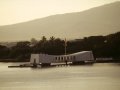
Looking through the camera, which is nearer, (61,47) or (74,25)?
(74,25)

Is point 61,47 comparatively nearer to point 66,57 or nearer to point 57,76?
point 66,57

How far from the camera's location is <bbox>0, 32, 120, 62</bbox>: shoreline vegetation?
250 inches

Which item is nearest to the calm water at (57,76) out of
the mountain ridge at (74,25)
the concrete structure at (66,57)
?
the concrete structure at (66,57)

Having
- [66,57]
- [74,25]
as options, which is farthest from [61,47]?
[74,25]

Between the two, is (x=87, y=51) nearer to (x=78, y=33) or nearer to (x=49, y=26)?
(x=78, y=33)

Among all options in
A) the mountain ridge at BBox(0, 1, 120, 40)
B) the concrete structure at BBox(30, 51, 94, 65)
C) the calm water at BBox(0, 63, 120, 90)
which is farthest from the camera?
the calm water at BBox(0, 63, 120, 90)

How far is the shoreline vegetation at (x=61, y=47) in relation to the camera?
6344 millimetres

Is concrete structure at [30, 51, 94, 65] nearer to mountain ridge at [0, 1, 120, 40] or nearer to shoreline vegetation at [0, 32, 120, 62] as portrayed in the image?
shoreline vegetation at [0, 32, 120, 62]

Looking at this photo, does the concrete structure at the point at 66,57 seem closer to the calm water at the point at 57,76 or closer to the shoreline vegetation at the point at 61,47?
the shoreline vegetation at the point at 61,47

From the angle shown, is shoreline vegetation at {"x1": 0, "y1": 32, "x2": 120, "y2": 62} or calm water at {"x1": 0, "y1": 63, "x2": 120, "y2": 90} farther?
calm water at {"x1": 0, "y1": 63, "x2": 120, "y2": 90}

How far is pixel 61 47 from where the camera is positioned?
6707mm

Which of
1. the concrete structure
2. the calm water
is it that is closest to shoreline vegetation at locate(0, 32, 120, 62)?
the concrete structure

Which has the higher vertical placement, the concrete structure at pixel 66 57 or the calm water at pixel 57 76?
the concrete structure at pixel 66 57

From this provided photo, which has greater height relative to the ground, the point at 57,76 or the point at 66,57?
the point at 66,57
